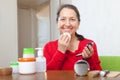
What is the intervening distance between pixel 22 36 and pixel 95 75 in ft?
10.5

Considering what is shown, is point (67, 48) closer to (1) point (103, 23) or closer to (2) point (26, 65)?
(2) point (26, 65)

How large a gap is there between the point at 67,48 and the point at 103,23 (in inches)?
28.1

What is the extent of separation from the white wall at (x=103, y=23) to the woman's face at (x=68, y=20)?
1.80 ft

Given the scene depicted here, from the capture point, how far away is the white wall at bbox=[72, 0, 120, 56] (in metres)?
1.67

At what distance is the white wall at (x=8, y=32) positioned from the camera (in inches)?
89.8

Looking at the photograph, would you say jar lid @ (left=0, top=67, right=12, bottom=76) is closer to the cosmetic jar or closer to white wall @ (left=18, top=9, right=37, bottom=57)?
the cosmetic jar

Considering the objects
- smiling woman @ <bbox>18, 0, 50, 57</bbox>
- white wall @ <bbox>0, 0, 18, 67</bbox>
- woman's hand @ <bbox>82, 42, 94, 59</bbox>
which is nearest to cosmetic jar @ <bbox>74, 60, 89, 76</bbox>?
woman's hand @ <bbox>82, 42, 94, 59</bbox>

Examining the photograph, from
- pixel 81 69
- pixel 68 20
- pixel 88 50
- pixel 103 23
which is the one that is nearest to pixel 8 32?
pixel 103 23

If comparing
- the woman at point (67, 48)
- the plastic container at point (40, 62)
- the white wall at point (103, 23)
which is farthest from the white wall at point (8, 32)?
the plastic container at point (40, 62)

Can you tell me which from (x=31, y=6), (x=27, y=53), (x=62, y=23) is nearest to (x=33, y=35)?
(x=31, y=6)

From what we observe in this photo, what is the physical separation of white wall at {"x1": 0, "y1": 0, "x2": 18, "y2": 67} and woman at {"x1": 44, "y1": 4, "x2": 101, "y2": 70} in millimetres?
1146

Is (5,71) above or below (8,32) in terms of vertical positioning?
below

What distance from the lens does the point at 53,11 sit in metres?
2.74

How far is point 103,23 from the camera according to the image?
1.79 meters
